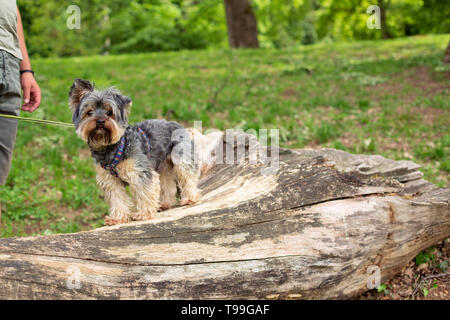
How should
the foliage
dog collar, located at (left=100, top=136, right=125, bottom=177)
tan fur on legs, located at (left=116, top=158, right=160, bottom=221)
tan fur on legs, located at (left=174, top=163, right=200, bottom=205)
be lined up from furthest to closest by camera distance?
the foliage < tan fur on legs, located at (left=174, top=163, right=200, bottom=205) < tan fur on legs, located at (left=116, top=158, right=160, bottom=221) < dog collar, located at (left=100, top=136, right=125, bottom=177)

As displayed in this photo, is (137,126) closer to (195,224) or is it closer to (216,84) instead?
(195,224)

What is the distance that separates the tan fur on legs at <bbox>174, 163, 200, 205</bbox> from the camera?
5.55 m

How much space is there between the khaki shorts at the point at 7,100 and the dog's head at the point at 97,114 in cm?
62

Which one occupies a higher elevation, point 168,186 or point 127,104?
point 127,104

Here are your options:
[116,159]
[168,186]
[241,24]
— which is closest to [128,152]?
[116,159]

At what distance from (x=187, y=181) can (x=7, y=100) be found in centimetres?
242

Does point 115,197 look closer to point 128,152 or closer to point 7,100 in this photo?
point 128,152

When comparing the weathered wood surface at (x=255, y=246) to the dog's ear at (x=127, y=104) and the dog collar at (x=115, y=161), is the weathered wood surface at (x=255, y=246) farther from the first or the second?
the dog's ear at (x=127, y=104)

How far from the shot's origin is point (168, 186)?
6156mm

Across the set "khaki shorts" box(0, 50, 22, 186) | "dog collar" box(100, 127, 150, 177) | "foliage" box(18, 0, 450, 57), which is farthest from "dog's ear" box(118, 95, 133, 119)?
"foliage" box(18, 0, 450, 57)

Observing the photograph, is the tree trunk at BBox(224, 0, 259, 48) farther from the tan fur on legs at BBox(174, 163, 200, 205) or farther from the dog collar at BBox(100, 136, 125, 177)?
the dog collar at BBox(100, 136, 125, 177)

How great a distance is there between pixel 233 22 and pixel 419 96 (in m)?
12.5

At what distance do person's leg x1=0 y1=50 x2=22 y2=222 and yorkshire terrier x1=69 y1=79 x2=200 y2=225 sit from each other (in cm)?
63
